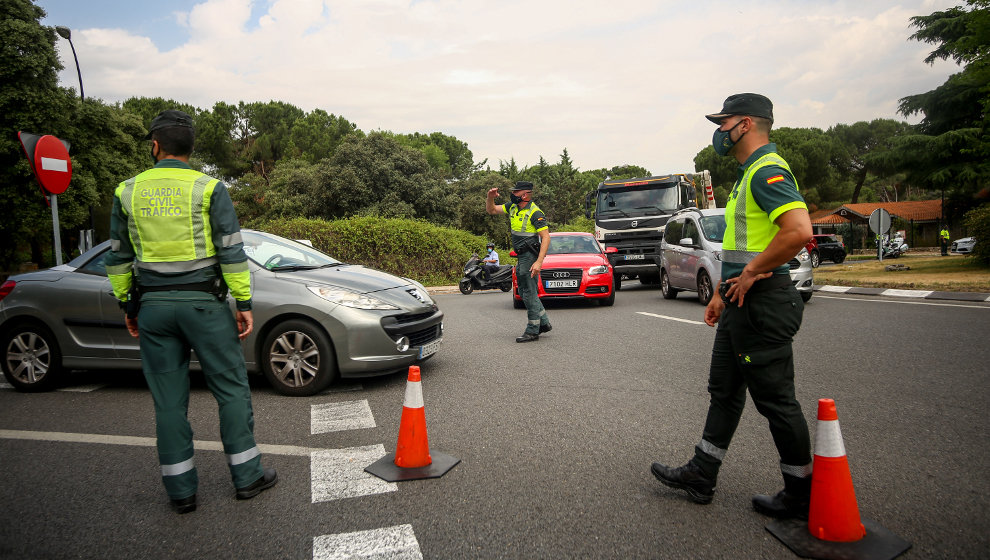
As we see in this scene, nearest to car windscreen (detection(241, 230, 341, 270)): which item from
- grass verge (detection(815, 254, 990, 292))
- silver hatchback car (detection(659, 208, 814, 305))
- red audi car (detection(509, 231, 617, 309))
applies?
red audi car (detection(509, 231, 617, 309))

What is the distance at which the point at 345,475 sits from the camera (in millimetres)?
3609

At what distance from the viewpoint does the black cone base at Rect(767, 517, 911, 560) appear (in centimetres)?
255

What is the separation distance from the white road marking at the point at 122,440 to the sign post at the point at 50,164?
3.31 m

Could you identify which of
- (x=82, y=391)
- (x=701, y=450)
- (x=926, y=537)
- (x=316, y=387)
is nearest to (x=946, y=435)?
(x=926, y=537)

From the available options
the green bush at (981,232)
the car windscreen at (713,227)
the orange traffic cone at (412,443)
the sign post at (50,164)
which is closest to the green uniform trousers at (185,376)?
the orange traffic cone at (412,443)

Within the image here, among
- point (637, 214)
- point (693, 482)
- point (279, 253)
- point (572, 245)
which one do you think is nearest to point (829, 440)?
point (693, 482)

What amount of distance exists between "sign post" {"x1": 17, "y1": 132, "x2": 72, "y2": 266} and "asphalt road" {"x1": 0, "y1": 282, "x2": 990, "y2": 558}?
7.45ft

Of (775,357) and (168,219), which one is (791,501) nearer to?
(775,357)

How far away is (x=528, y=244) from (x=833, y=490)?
594 centimetres

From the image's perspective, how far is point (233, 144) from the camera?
51.3 metres

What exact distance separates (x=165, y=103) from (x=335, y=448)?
170ft

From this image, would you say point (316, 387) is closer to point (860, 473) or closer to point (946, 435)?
point (860, 473)

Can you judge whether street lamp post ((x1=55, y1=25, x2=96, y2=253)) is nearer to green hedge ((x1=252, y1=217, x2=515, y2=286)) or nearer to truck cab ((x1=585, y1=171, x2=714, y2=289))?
green hedge ((x1=252, y1=217, x2=515, y2=286))

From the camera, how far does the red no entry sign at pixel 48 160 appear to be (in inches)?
291
